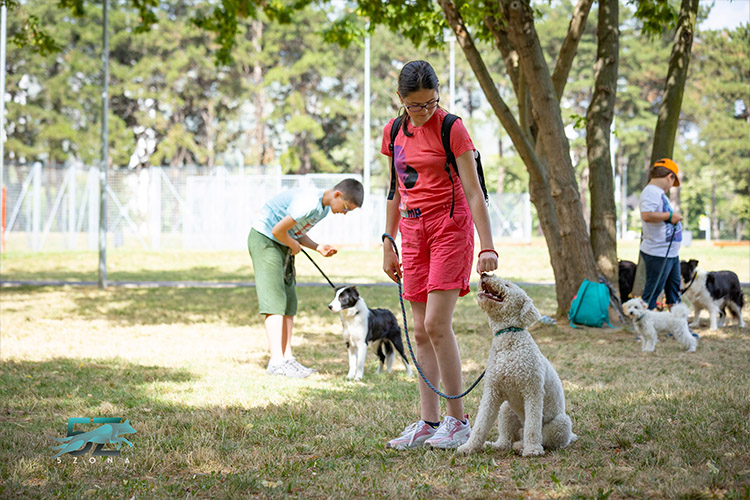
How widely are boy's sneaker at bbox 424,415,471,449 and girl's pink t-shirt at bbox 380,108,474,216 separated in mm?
1212

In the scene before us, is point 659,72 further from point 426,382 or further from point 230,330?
point 426,382

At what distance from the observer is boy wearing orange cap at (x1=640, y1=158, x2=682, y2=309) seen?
8273 millimetres

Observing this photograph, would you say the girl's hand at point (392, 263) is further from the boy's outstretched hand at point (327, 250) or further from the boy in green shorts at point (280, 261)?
the boy in green shorts at point (280, 261)

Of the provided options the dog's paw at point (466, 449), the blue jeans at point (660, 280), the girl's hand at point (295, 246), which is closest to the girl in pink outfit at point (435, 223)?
the dog's paw at point (466, 449)

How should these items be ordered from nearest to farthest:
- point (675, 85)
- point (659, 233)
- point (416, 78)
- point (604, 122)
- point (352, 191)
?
point (416, 78) → point (352, 191) → point (659, 233) → point (604, 122) → point (675, 85)

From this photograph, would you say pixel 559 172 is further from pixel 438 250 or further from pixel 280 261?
Answer: pixel 438 250

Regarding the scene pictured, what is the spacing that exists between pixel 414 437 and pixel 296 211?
2722mm

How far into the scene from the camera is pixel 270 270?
661cm

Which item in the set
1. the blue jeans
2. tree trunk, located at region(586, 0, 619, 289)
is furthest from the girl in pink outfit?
tree trunk, located at region(586, 0, 619, 289)

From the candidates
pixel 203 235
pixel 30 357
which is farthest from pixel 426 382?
pixel 203 235

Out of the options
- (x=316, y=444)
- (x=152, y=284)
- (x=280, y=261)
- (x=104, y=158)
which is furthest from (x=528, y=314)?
(x=152, y=284)

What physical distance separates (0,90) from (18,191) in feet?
10.9

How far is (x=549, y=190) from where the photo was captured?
9.16m

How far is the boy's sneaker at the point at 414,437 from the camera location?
162 inches
